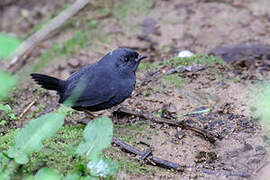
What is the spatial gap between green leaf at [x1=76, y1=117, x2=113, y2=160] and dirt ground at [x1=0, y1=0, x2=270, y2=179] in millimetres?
426

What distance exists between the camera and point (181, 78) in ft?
17.5

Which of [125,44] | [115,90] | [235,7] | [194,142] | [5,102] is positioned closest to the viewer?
[194,142]

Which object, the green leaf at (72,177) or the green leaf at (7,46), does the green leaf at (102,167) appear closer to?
the green leaf at (72,177)

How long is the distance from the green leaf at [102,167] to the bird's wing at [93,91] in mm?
1518

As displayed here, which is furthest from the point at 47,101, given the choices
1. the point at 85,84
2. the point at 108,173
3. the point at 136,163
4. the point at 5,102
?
the point at 108,173

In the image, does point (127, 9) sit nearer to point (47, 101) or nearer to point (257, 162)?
point (47, 101)

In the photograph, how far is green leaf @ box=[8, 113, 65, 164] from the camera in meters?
3.05

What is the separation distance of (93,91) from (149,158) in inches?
45.9

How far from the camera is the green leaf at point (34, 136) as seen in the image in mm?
3055

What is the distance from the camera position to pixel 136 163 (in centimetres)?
367

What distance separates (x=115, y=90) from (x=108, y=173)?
1.63m

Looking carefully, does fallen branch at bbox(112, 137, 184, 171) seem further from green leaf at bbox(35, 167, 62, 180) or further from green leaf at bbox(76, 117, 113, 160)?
green leaf at bbox(35, 167, 62, 180)

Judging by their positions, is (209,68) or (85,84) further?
(209,68)

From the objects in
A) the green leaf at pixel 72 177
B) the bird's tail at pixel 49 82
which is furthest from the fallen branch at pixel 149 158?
the bird's tail at pixel 49 82
